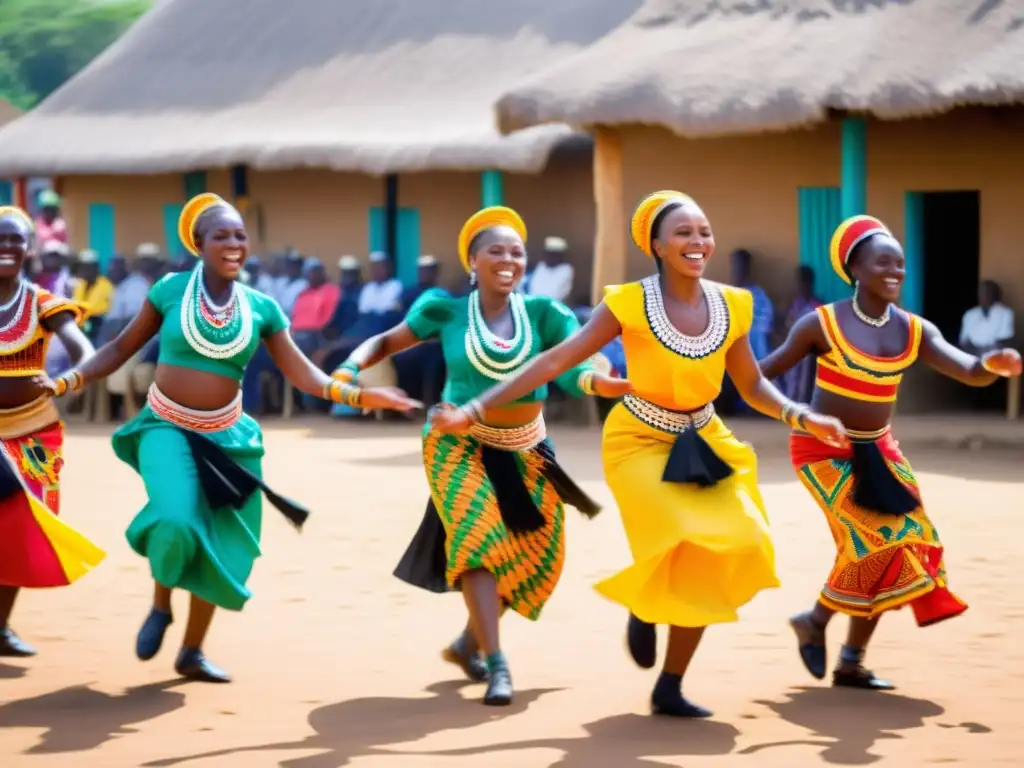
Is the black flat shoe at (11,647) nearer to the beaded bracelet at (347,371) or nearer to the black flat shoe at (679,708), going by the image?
the beaded bracelet at (347,371)

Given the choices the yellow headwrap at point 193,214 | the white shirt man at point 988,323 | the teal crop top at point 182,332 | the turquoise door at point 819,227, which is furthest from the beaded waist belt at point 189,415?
the turquoise door at point 819,227

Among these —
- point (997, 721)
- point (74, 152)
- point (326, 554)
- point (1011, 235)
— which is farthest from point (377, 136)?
point (997, 721)

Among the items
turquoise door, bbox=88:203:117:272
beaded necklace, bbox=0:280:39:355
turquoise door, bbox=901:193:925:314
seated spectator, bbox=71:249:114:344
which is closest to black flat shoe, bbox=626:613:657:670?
beaded necklace, bbox=0:280:39:355

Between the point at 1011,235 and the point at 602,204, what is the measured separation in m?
3.75

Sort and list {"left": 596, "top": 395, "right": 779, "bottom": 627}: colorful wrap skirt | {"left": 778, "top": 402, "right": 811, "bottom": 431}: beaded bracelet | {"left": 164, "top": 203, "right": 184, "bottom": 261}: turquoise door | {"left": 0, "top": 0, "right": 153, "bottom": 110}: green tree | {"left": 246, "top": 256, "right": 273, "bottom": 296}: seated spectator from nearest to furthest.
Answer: {"left": 596, "top": 395, "right": 779, "bottom": 627}: colorful wrap skirt < {"left": 778, "top": 402, "right": 811, "bottom": 431}: beaded bracelet < {"left": 246, "top": 256, "right": 273, "bottom": 296}: seated spectator < {"left": 164, "top": 203, "right": 184, "bottom": 261}: turquoise door < {"left": 0, "top": 0, "right": 153, "bottom": 110}: green tree

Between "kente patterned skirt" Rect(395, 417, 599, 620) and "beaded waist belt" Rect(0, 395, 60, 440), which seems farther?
"beaded waist belt" Rect(0, 395, 60, 440)

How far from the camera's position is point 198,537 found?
6.98 meters

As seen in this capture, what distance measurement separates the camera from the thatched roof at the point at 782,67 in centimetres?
1564

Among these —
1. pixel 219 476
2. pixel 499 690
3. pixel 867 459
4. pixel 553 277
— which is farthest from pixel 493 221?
pixel 553 277

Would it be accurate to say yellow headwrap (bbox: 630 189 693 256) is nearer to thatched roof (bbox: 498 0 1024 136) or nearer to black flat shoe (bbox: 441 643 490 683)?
black flat shoe (bbox: 441 643 490 683)

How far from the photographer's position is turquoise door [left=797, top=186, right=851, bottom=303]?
1762 centimetres

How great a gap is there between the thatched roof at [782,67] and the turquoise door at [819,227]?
1.44 m

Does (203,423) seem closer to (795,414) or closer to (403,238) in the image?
(795,414)

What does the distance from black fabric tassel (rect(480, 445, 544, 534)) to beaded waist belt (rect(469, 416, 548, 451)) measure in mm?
26
